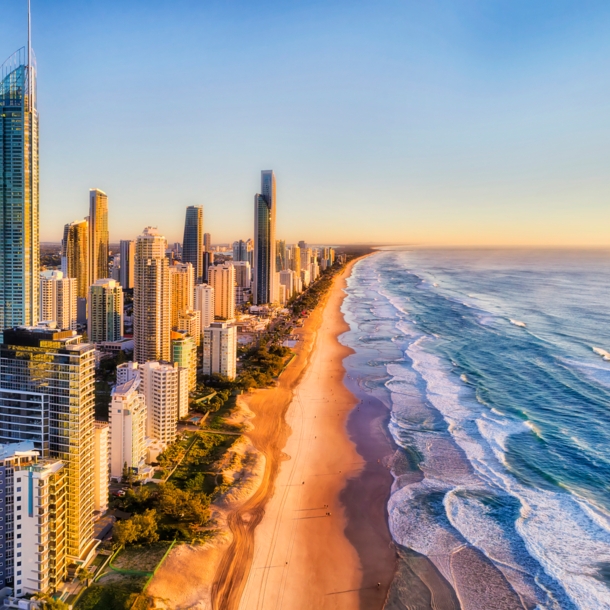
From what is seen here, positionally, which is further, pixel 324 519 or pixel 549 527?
pixel 324 519

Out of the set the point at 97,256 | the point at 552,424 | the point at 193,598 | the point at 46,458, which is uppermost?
the point at 97,256

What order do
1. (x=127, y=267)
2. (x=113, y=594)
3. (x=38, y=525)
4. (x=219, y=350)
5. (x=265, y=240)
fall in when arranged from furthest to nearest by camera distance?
(x=127, y=267) → (x=265, y=240) → (x=219, y=350) → (x=113, y=594) → (x=38, y=525)

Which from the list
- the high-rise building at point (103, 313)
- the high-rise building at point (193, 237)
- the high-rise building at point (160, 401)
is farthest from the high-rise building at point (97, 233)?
the high-rise building at point (160, 401)

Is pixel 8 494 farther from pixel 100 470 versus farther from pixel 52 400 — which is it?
pixel 100 470

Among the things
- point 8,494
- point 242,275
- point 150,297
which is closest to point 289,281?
point 242,275

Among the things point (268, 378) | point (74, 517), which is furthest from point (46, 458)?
point (268, 378)

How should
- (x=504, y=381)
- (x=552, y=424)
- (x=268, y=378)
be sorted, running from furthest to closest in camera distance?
1. (x=268, y=378)
2. (x=504, y=381)
3. (x=552, y=424)

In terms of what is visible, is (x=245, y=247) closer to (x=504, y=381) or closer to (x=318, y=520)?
(x=504, y=381)

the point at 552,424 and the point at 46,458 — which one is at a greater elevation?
the point at 46,458
